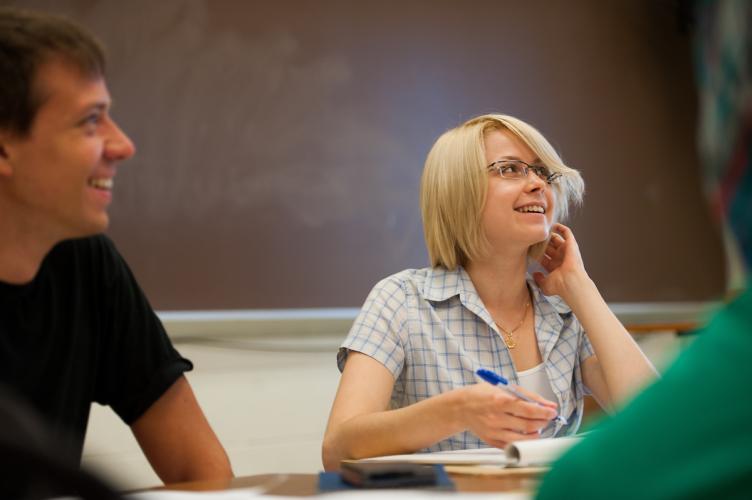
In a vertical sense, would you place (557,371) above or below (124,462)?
above

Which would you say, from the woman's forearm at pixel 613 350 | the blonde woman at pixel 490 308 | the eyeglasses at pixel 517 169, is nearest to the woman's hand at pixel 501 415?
the blonde woman at pixel 490 308

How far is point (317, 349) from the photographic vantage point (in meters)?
2.91

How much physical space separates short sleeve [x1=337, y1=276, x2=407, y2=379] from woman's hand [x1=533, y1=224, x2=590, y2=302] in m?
0.38

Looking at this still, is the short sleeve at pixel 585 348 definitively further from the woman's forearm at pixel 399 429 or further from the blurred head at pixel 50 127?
the blurred head at pixel 50 127

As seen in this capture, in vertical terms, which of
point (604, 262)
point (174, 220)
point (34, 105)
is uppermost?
point (34, 105)

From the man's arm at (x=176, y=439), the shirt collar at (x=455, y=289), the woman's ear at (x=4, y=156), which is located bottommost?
the man's arm at (x=176, y=439)

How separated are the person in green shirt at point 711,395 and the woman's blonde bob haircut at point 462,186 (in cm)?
138

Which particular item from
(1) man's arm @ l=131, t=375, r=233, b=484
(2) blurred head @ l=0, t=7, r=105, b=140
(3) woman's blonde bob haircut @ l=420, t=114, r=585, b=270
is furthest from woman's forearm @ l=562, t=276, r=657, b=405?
(2) blurred head @ l=0, t=7, r=105, b=140

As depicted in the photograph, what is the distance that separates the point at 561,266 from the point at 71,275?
1124 mm

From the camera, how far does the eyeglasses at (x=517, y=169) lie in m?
1.93

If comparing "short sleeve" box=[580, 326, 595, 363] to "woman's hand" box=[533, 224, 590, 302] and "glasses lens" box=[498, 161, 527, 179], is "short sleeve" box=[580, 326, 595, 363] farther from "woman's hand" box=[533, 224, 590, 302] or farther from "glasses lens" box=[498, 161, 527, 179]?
"glasses lens" box=[498, 161, 527, 179]

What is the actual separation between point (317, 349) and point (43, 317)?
5.24ft

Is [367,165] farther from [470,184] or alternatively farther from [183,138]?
[470,184]

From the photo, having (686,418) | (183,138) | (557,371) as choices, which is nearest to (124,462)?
(183,138)
